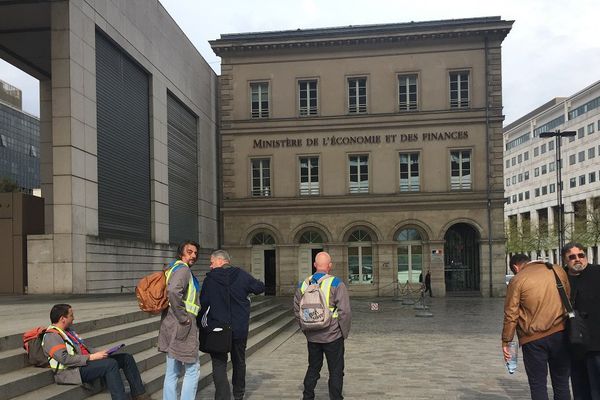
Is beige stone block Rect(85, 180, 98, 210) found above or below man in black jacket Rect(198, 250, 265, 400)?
above

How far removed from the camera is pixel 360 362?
11.1 m

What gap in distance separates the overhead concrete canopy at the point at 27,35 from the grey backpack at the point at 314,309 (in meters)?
14.5

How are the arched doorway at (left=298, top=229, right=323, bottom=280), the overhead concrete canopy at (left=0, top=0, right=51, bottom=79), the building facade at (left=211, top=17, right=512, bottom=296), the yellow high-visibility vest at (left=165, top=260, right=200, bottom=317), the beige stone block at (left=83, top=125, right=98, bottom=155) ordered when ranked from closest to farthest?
1. the yellow high-visibility vest at (left=165, top=260, right=200, bottom=317)
2. the beige stone block at (left=83, top=125, right=98, bottom=155)
3. the overhead concrete canopy at (left=0, top=0, right=51, bottom=79)
4. the building facade at (left=211, top=17, right=512, bottom=296)
5. the arched doorway at (left=298, top=229, right=323, bottom=280)

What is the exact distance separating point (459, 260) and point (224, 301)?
3027 centimetres

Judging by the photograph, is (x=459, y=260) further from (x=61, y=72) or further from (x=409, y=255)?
(x=61, y=72)

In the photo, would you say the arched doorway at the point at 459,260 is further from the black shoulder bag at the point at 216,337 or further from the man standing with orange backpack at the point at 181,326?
the man standing with orange backpack at the point at 181,326

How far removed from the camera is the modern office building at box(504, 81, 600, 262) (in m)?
82.2

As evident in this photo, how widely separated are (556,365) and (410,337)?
9145 mm

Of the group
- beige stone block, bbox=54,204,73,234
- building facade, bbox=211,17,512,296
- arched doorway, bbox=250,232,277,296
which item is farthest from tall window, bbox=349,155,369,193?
beige stone block, bbox=54,204,73,234

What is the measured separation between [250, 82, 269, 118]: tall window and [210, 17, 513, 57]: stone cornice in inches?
81.3

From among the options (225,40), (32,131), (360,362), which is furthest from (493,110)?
(32,131)

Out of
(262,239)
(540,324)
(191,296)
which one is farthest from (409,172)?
(191,296)

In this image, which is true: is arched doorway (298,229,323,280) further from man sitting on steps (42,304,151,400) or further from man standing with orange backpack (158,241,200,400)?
man standing with orange backpack (158,241,200,400)

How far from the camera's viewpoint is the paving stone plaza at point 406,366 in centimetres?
852
